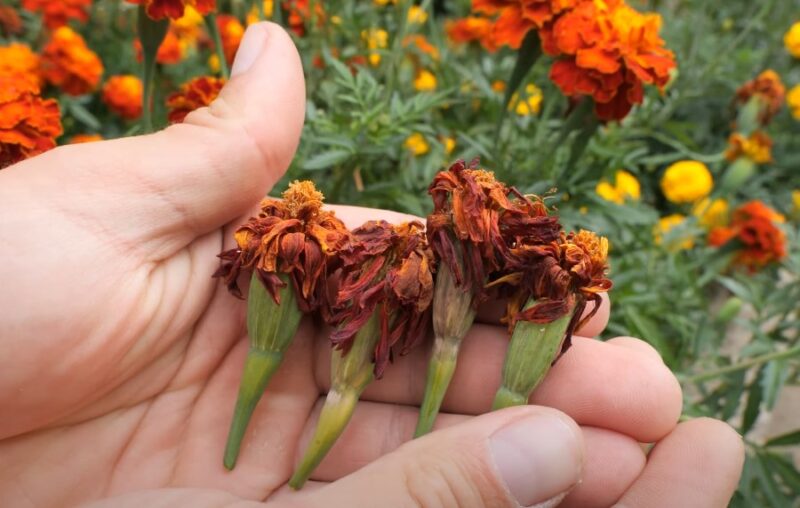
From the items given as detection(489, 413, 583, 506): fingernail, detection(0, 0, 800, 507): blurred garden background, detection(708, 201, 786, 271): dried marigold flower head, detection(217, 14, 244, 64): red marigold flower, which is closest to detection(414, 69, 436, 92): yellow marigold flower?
detection(0, 0, 800, 507): blurred garden background

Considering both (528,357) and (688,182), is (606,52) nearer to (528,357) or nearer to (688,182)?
(528,357)

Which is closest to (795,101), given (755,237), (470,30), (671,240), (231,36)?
(755,237)

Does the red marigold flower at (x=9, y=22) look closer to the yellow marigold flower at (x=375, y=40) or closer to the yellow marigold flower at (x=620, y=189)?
the yellow marigold flower at (x=375, y=40)

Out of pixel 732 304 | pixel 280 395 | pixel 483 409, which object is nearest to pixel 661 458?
pixel 483 409

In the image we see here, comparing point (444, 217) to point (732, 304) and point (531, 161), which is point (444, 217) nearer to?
point (531, 161)

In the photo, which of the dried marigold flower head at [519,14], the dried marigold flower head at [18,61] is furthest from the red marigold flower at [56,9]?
the dried marigold flower head at [519,14]

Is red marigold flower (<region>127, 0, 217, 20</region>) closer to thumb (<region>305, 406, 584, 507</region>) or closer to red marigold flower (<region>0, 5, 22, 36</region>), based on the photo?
thumb (<region>305, 406, 584, 507</region>)
